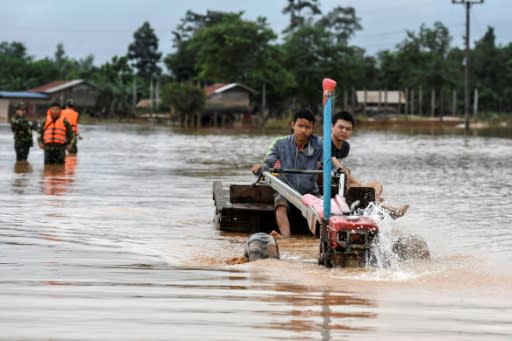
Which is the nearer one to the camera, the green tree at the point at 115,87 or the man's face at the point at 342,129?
the man's face at the point at 342,129

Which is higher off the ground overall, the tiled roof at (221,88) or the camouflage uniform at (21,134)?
the tiled roof at (221,88)

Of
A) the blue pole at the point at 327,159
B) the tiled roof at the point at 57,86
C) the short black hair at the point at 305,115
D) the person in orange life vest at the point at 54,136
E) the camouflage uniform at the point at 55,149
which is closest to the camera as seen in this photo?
the blue pole at the point at 327,159

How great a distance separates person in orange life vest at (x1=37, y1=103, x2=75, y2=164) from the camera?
21.9m

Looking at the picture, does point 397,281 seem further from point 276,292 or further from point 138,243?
point 138,243

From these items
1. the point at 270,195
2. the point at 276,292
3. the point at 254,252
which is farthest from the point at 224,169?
the point at 276,292

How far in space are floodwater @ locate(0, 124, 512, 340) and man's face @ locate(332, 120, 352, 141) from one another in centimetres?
111

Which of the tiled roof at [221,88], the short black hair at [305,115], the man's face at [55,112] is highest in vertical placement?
the tiled roof at [221,88]

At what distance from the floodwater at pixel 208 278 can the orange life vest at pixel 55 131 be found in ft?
16.9

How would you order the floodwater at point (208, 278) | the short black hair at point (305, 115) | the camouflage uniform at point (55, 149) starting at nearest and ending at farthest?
the floodwater at point (208, 278), the short black hair at point (305, 115), the camouflage uniform at point (55, 149)

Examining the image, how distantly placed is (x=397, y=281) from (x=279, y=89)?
8037 cm

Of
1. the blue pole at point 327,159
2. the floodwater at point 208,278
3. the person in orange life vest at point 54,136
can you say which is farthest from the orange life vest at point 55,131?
the blue pole at point 327,159

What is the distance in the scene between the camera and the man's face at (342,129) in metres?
10.7

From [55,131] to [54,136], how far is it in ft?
0.38

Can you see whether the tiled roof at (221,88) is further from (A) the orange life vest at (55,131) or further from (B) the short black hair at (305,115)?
(B) the short black hair at (305,115)
